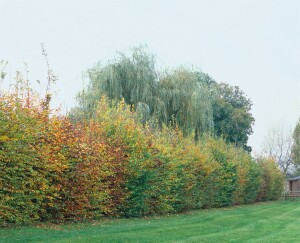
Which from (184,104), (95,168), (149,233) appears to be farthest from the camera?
(184,104)

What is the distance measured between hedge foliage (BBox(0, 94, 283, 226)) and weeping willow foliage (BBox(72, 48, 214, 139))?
3448 mm

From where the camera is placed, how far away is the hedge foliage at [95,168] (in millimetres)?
12305

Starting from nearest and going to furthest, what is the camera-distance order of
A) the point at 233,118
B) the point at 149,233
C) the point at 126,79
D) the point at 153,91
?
the point at 149,233 → the point at 126,79 → the point at 153,91 → the point at 233,118

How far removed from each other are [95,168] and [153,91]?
15.0 metres

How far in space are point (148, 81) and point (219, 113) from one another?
1784 cm

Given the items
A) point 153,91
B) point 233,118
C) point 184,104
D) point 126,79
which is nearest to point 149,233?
point 126,79

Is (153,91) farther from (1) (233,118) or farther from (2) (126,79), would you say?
(1) (233,118)

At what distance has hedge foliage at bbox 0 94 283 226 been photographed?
12305 millimetres

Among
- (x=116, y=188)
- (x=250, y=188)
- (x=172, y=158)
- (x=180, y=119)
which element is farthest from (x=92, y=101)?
(x=250, y=188)

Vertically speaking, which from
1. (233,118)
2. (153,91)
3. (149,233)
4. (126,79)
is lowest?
(149,233)

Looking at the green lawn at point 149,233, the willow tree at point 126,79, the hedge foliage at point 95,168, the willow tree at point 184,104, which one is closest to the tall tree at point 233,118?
the willow tree at point 184,104

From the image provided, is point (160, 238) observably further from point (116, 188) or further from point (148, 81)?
point (148, 81)

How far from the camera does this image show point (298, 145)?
73.4 m

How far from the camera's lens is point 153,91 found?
99.4 feet
